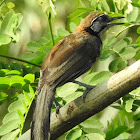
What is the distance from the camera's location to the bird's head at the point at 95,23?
3.35 m

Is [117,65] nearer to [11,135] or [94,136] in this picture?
[94,136]

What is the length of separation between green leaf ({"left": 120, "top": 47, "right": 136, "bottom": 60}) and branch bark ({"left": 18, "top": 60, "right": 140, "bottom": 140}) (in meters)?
0.74

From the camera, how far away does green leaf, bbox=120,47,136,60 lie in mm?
3149

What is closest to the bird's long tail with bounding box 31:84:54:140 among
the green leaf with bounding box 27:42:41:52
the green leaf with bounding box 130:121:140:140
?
the green leaf with bounding box 130:121:140:140

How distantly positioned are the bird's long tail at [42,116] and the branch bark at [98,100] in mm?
A: 73

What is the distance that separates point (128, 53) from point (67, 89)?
0.52m

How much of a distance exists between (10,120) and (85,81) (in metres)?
0.54

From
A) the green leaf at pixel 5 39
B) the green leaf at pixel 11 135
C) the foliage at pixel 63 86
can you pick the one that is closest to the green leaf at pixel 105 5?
the foliage at pixel 63 86

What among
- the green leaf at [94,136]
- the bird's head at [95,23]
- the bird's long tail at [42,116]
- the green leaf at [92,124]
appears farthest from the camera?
the bird's head at [95,23]

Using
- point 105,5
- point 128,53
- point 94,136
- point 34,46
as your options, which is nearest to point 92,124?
point 94,136

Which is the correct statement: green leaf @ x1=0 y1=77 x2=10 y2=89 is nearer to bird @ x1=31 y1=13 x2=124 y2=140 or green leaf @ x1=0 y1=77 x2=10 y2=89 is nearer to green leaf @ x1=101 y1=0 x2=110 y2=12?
bird @ x1=31 y1=13 x2=124 y2=140

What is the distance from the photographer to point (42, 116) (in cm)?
255

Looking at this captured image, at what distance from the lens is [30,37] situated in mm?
5238

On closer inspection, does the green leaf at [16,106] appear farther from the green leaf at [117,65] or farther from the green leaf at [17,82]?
the green leaf at [117,65]
